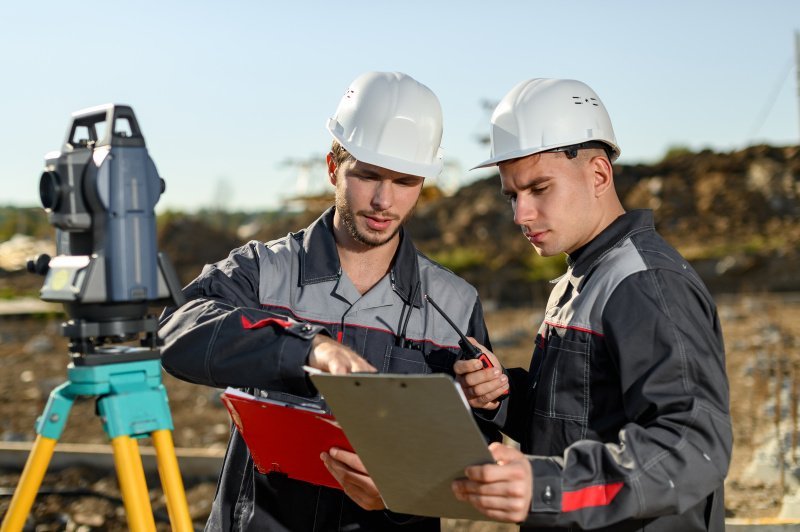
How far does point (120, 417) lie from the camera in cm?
155

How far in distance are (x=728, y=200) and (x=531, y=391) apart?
22.9 m

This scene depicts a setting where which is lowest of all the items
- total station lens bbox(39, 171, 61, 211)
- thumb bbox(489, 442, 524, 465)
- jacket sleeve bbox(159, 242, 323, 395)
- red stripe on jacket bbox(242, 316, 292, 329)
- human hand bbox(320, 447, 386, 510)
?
human hand bbox(320, 447, 386, 510)

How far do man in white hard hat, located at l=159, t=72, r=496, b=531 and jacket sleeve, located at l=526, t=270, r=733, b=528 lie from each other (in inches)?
27.2

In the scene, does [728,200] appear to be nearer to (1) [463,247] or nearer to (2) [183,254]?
(1) [463,247]

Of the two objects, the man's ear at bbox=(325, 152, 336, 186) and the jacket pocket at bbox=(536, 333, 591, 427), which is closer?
the jacket pocket at bbox=(536, 333, 591, 427)

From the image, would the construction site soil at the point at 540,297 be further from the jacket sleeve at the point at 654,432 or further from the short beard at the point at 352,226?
the jacket sleeve at the point at 654,432

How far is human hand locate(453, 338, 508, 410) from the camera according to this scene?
2.06 m

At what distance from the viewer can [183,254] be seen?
71.6 feet

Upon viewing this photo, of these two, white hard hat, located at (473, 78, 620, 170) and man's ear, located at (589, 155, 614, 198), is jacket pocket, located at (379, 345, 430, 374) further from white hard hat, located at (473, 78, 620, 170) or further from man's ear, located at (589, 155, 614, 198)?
man's ear, located at (589, 155, 614, 198)

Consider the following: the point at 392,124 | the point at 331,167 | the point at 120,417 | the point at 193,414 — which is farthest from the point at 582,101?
the point at 193,414

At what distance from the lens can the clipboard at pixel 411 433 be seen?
4.59 feet

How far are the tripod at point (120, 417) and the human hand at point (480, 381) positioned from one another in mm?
779

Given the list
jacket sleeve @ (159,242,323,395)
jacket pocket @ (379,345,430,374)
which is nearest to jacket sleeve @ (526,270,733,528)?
jacket sleeve @ (159,242,323,395)

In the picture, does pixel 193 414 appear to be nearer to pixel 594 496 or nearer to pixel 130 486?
pixel 130 486
